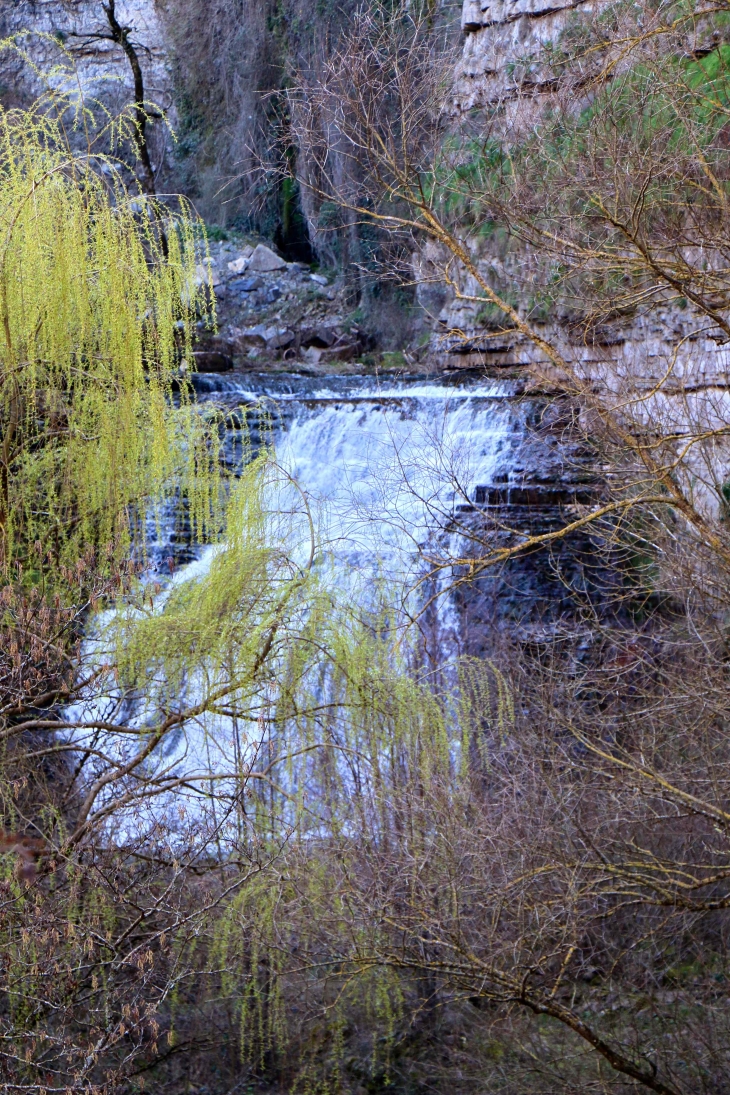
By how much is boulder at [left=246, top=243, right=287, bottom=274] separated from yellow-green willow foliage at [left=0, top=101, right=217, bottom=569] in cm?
1635

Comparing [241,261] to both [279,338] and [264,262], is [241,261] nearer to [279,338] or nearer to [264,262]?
[264,262]

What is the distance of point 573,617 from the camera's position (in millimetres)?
10492

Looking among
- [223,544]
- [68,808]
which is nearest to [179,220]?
[223,544]

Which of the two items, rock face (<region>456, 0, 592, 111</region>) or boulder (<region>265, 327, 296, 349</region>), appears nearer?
rock face (<region>456, 0, 592, 111</region>)

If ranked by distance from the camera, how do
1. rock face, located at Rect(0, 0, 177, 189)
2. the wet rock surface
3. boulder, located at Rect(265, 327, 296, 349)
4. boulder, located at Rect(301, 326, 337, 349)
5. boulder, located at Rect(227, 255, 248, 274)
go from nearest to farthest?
the wet rock surface → boulder, located at Rect(301, 326, 337, 349) → boulder, located at Rect(265, 327, 296, 349) → boulder, located at Rect(227, 255, 248, 274) → rock face, located at Rect(0, 0, 177, 189)

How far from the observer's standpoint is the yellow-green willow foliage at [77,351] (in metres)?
5.44

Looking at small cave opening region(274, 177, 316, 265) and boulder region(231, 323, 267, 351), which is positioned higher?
small cave opening region(274, 177, 316, 265)

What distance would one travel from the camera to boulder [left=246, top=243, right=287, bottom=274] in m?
22.1

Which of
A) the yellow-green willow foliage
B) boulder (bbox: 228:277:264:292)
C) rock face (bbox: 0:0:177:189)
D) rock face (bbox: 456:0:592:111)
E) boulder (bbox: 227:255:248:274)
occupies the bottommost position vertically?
the yellow-green willow foliage

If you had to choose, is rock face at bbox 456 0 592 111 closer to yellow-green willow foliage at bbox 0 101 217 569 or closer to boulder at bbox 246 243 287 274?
boulder at bbox 246 243 287 274

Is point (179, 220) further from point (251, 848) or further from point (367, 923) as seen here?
point (367, 923)

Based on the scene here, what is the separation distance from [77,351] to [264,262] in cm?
1709

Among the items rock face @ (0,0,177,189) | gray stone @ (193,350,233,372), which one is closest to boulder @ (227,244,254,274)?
rock face @ (0,0,177,189)

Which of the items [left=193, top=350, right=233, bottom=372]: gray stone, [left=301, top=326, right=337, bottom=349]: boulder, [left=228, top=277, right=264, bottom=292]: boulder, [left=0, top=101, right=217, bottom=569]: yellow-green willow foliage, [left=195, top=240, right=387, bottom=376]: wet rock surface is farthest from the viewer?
[left=228, top=277, right=264, bottom=292]: boulder
